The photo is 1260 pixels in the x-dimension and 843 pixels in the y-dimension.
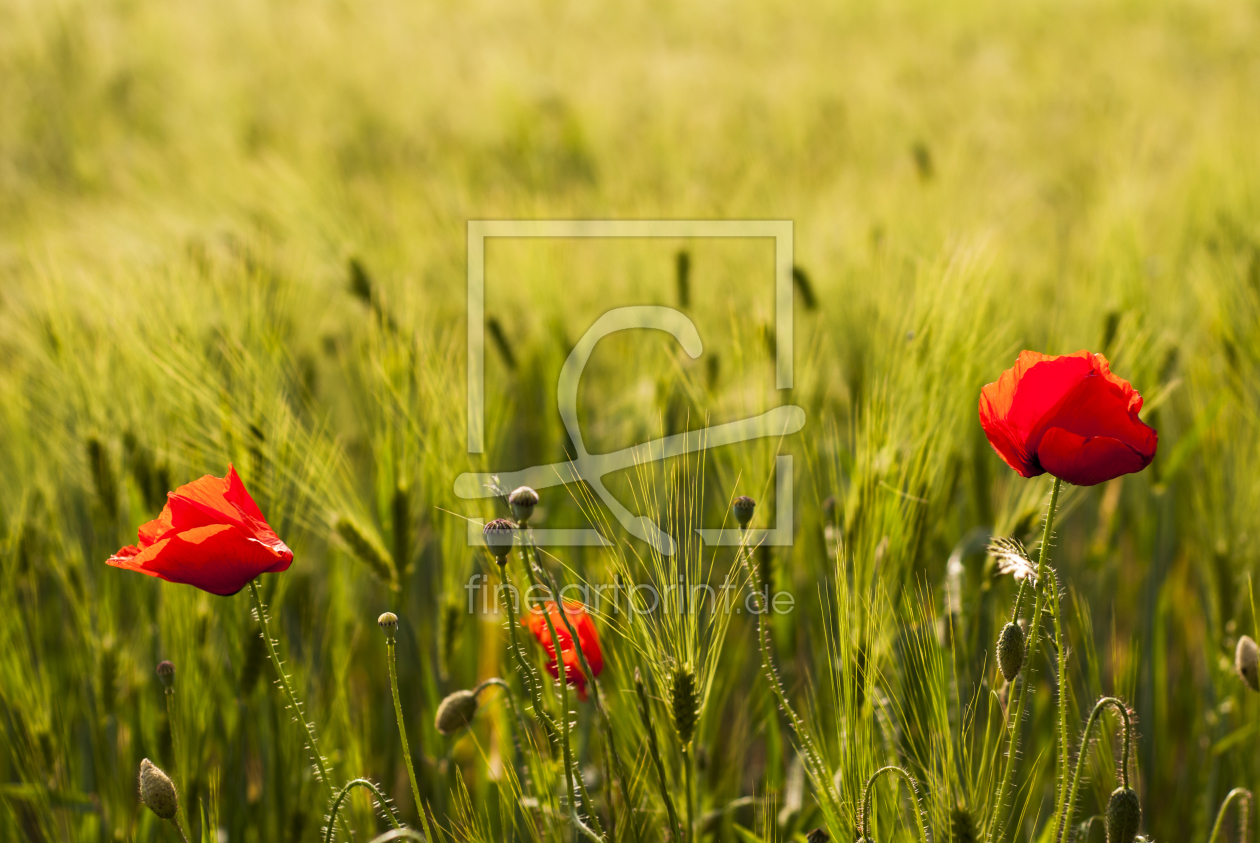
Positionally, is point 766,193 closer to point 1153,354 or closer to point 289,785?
point 1153,354

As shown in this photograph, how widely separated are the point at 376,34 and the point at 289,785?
8.93ft

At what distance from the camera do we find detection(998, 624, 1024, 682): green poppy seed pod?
1.45 feet

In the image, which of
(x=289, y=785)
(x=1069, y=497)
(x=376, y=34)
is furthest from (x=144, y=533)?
(x=376, y=34)

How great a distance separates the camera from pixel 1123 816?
45 cm

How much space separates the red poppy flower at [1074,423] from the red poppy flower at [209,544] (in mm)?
408

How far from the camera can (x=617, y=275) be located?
1.35m

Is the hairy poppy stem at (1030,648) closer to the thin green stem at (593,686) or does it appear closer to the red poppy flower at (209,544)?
the thin green stem at (593,686)

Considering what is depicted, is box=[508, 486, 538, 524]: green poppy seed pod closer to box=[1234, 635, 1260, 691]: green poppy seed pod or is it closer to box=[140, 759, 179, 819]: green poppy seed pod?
box=[140, 759, 179, 819]: green poppy seed pod

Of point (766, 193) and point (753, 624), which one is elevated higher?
point (766, 193)

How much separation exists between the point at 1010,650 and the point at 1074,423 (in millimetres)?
124

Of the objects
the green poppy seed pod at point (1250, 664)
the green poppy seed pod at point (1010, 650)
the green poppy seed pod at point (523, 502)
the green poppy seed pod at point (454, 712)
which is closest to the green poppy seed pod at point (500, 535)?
the green poppy seed pod at point (523, 502)

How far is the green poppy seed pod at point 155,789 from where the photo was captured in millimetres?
455

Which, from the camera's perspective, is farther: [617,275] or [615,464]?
[617,275]

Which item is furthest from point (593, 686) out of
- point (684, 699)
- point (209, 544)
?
point (209, 544)
